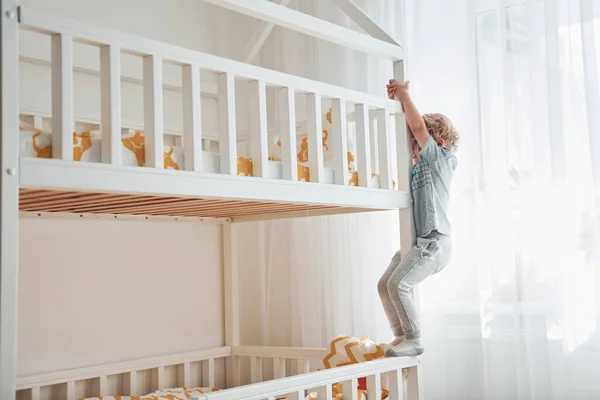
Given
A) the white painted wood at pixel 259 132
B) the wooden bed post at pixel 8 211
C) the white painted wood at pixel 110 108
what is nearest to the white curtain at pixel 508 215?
the white painted wood at pixel 259 132

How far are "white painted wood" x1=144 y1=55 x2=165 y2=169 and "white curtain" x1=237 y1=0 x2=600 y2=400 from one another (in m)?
1.39

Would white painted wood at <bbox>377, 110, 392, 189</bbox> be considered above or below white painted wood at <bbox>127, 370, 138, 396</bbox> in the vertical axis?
above

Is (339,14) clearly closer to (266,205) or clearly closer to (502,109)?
(502,109)

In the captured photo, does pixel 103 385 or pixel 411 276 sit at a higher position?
pixel 411 276

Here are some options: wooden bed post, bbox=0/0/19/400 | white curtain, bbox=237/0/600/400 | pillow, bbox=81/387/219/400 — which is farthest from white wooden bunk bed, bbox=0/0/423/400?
white curtain, bbox=237/0/600/400

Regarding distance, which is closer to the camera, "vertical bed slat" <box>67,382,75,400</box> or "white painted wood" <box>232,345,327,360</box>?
"vertical bed slat" <box>67,382,75,400</box>

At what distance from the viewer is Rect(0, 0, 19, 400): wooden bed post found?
57.1 inches

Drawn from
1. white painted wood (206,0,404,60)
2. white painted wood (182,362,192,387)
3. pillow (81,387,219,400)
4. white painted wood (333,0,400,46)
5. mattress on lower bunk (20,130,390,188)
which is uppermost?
white painted wood (333,0,400,46)

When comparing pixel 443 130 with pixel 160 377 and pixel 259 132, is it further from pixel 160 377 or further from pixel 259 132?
pixel 160 377

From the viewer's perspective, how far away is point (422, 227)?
8.08 feet

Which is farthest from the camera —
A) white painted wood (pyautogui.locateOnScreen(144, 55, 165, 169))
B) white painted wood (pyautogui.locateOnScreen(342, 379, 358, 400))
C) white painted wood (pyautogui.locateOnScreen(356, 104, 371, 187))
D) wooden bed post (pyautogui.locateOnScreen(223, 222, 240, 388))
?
wooden bed post (pyautogui.locateOnScreen(223, 222, 240, 388))

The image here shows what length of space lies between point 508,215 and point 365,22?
841 millimetres

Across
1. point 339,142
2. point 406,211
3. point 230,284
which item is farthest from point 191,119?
point 230,284

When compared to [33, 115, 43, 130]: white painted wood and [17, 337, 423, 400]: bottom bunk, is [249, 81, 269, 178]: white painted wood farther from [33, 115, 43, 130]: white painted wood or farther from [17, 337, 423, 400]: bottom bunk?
[33, 115, 43, 130]: white painted wood
